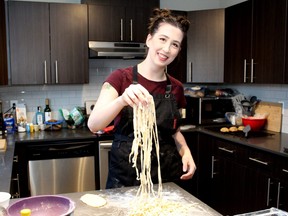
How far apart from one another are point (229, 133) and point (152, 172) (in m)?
1.64

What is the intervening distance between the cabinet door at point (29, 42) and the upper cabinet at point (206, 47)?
1.58 meters

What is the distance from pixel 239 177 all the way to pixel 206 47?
1.51 meters

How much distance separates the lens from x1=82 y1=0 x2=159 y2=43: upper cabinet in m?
3.30

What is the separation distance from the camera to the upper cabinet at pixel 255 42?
281 cm

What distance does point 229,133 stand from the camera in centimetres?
316

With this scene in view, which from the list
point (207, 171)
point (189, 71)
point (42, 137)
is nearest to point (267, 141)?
point (207, 171)

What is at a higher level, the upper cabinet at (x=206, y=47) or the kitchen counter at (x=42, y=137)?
the upper cabinet at (x=206, y=47)

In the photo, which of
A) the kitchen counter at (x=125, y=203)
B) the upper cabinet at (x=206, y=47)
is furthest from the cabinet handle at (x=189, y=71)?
the kitchen counter at (x=125, y=203)

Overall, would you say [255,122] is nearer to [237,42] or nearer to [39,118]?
[237,42]

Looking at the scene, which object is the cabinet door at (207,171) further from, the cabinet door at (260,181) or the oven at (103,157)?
the oven at (103,157)

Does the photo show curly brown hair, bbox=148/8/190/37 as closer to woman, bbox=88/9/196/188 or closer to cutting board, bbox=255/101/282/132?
woman, bbox=88/9/196/188

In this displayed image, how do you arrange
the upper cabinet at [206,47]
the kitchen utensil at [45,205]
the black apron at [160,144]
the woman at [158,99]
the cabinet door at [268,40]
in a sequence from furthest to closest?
the upper cabinet at [206,47] < the cabinet door at [268,40] < the black apron at [160,144] < the woman at [158,99] < the kitchen utensil at [45,205]

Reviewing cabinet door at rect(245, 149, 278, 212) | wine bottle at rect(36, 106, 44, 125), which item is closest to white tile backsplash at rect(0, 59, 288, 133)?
wine bottle at rect(36, 106, 44, 125)

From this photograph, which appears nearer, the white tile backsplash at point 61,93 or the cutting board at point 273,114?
the cutting board at point 273,114
